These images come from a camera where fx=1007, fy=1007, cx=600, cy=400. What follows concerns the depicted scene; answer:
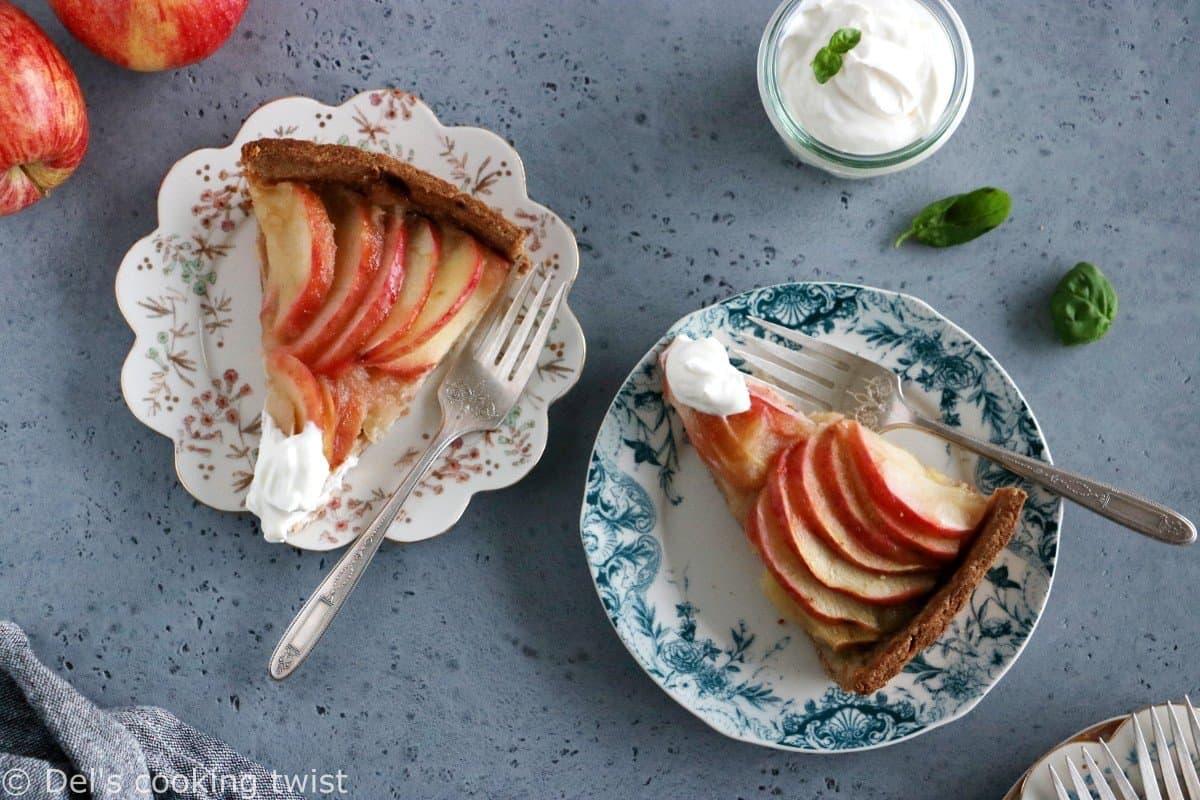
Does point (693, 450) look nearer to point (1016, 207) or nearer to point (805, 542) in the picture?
point (805, 542)

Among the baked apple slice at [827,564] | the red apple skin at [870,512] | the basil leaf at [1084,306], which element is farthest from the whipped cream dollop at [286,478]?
the basil leaf at [1084,306]

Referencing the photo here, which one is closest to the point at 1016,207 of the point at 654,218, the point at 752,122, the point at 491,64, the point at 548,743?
the point at 752,122

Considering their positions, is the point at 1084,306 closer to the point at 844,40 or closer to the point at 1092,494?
the point at 1092,494

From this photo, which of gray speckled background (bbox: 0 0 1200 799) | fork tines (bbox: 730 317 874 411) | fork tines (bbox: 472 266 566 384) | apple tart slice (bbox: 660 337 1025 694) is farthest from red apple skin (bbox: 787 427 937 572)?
fork tines (bbox: 472 266 566 384)

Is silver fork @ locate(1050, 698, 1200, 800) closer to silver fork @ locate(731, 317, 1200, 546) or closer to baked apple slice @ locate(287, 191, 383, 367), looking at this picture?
silver fork @ locate(731, 317, 1200, 546)

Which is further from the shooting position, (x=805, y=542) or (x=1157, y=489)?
(x=1157, y=489)
